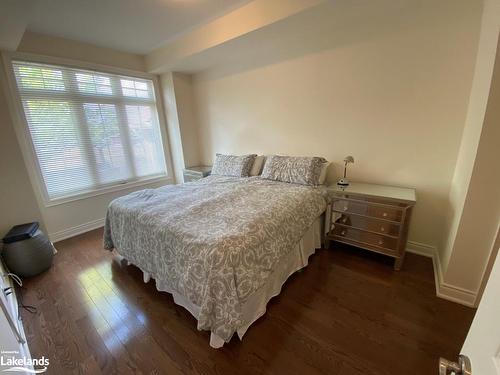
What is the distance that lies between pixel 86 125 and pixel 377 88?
373cm

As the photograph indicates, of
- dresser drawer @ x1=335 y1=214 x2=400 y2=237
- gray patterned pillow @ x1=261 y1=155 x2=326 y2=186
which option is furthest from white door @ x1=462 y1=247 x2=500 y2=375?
gray patterned pillow @ x1=261 y1=155 x2=326 y2=186

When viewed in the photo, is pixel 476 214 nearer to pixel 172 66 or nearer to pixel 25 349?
pixel 25 349

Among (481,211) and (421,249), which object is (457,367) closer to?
(481,211)

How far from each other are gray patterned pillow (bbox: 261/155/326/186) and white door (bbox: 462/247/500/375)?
2002 millimetres

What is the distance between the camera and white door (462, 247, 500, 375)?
1.38ft

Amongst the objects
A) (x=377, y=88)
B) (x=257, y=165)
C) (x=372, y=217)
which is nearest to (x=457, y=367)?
(x=372, y=217)

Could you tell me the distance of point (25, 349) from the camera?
4.58 ft

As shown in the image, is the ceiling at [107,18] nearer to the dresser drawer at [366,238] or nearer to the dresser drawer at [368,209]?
the dresser drawer at [368,209]

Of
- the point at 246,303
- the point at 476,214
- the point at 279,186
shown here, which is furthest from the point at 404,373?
the point at 279,186

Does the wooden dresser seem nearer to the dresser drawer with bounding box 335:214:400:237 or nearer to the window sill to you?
the dresser drawer with bounding box 335:214:400:237

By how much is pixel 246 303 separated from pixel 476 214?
172cm

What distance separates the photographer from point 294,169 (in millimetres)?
2607

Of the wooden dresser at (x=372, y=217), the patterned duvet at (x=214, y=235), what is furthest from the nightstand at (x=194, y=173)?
the wooden dresser at (x=372, y=217)

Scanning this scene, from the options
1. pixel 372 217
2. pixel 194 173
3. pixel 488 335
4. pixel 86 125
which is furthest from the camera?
pixel 194 173
